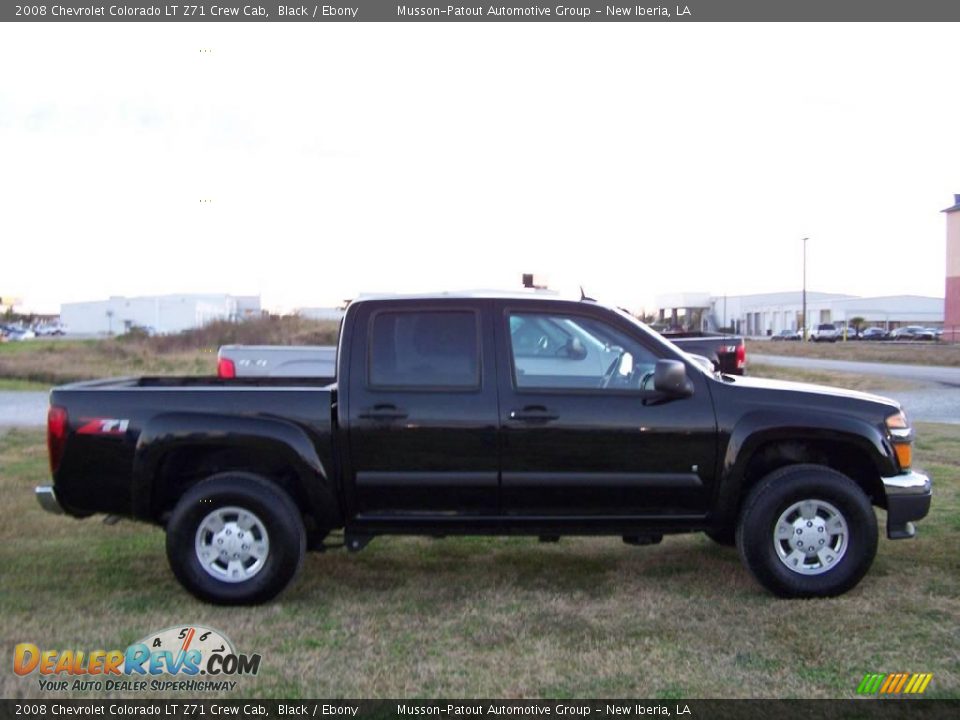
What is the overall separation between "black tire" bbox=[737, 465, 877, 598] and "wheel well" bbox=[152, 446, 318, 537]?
8.54 feet

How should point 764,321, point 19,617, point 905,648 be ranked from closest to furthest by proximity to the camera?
point 905,648, point 19,617, point 764,321

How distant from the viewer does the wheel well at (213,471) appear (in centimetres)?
608

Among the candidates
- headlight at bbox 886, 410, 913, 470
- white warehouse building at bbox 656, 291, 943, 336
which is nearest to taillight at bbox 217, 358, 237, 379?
headlight at bbox 886, 410, 913, 470

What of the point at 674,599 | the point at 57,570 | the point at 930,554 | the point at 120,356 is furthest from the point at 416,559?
the point at 120,356

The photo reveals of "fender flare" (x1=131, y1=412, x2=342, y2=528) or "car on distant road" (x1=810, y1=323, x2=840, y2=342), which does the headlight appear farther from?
"car on distant road" (x1=810, y1=323, x2=840, y2=342)

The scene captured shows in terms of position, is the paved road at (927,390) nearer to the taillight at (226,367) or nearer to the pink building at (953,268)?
the taillight at (226,367)

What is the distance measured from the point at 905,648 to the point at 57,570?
518cm

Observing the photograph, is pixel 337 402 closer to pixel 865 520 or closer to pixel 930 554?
pixel 865 520

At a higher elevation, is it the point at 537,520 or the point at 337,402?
the point at 337,402

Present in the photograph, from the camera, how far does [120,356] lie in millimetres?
30656

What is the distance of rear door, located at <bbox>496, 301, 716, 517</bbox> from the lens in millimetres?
5812

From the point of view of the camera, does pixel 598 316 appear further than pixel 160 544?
No

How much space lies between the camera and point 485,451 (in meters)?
5.82

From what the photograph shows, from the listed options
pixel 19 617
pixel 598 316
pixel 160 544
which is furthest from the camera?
pixel 160 544
